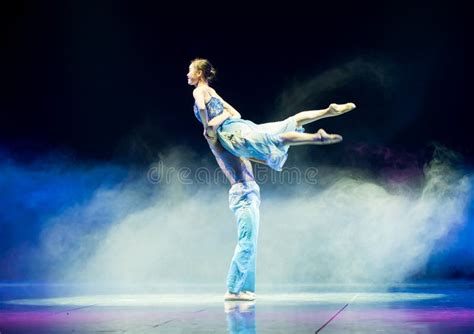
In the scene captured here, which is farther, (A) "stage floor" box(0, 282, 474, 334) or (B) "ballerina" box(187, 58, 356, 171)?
(B) "ballerina" box(187, 58, 356, 171)

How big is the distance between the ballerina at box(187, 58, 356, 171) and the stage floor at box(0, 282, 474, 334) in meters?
0.93

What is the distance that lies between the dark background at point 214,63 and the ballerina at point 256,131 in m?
2.71

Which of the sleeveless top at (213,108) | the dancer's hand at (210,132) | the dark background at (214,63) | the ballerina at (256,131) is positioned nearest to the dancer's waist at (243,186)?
the ballerina at (256,131)

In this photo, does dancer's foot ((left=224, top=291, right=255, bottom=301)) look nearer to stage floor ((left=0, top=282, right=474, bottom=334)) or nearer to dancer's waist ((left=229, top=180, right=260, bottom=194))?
stage floor ((left=0, top=282, right=474, bottom=334))

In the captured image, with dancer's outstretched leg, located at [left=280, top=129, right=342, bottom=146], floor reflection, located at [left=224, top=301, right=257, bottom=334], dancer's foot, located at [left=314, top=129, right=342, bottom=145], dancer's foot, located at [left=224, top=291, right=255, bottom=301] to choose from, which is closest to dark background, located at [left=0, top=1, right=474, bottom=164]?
dancer's outstretched leg, located at [left=280, top=129, right=342, bottom=146]

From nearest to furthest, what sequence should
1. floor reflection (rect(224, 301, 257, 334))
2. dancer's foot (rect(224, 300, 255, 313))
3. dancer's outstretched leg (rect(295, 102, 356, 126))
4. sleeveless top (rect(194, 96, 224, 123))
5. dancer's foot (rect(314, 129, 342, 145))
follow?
floor reflection (rect(224, 301, 257, 334))
dancer's foot (rect(224, 300, 255, 313))
dancer's foot (rect(314, 129, 342, 145))
dancer's outstretched leg (rect(295, 102, 356, 126))
sleeveless top (rect(194, 96, 224, 123))

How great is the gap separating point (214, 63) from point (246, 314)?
419 cm

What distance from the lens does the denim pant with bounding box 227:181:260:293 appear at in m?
3.76

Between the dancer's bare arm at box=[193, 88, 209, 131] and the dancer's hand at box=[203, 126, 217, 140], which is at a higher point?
the dancer's bare arm at box=[193, 88, 209, 131]

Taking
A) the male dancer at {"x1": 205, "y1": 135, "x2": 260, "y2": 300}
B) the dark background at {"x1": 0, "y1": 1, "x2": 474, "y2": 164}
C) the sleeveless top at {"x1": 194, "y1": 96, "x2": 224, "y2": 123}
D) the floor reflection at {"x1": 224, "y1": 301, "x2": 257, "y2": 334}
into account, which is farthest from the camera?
the dark background at {"x1": 0, "y1": 1, "x2": 474, "y2": 164}

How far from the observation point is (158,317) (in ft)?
9.02

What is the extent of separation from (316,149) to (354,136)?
1.44 ft

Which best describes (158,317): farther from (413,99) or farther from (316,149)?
(413,99)

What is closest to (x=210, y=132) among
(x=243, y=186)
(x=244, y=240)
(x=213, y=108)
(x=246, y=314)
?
(x=213, y=108)
